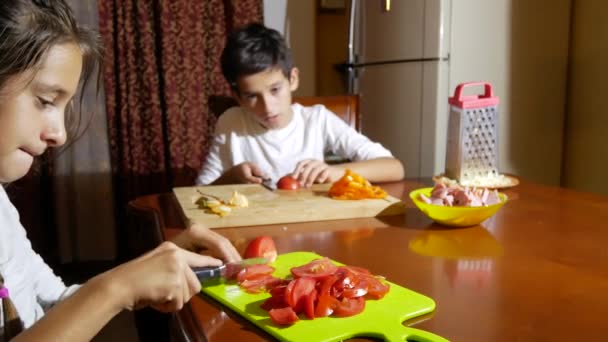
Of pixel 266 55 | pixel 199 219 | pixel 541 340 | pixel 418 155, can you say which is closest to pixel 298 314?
pixel 541 340

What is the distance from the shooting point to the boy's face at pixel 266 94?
5.84ft

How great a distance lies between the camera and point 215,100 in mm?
2174

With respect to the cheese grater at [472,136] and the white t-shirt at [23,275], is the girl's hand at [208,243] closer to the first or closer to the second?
the white t-shirt at [23,275]

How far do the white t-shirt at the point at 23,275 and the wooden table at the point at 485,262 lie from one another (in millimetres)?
227

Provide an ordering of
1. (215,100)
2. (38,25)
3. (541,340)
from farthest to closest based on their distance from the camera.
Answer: (215,100), (38,25), (541,340)

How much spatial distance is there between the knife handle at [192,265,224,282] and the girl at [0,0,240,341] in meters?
0.02

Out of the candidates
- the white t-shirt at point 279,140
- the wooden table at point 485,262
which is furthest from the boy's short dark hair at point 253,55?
the wooden table at point 485,262

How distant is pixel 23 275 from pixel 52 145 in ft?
0.94

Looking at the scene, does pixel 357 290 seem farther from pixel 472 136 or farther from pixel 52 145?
pixel 472 136

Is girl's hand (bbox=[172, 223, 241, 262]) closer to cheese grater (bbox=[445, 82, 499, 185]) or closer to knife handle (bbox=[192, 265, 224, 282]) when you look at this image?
knife handle (bbox=[192, 265, 224, 282])

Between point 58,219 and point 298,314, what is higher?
point 298,314

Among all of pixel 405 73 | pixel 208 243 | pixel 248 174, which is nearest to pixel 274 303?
pixel 208 243

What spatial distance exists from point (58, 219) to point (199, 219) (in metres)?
1.99

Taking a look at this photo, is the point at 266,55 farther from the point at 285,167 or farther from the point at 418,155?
the point at 418,155
